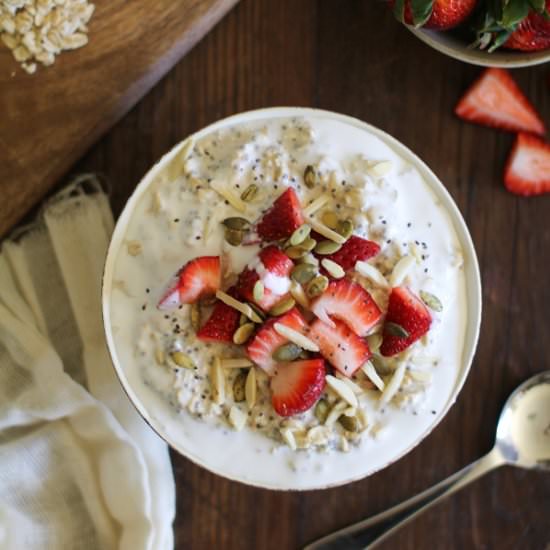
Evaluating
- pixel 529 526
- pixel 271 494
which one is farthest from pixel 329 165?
pixel 529 526

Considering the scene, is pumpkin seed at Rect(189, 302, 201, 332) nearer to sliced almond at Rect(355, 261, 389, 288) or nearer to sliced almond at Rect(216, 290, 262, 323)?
sliced almond at Rect(216, 290, 262, 323)

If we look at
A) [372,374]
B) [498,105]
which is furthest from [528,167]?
[372,374]

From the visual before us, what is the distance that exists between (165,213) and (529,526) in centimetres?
73

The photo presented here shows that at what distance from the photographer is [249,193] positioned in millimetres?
970

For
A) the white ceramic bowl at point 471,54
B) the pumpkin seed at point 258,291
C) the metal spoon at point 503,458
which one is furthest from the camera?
the metal spoon at point 503,458

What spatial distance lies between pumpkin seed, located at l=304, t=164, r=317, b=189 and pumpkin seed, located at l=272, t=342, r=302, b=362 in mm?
185

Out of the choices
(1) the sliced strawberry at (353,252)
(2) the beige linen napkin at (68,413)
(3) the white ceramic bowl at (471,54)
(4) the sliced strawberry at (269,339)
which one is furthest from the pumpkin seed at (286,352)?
(3) the white ceramic bowl at (471,54)

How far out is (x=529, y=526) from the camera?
4.19 ft

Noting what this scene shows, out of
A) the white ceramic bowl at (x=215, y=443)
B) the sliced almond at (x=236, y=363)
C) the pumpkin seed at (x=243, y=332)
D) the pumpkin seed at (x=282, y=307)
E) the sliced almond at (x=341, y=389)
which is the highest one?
the pumpkin seed at (x=282, y=307)

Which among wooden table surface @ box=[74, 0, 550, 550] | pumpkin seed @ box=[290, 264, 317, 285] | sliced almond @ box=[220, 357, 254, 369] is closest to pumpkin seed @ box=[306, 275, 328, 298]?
pumpkin seed @ box=[290, 264, 317, 285]

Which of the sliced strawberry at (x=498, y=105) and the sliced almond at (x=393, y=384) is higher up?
the sliced strawberry at (x=498, y=105)

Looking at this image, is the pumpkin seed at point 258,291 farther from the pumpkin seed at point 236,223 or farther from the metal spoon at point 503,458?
the metal spoon at point 503,458

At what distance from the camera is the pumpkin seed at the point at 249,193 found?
97cm

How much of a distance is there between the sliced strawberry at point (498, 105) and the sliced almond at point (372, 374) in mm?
463
